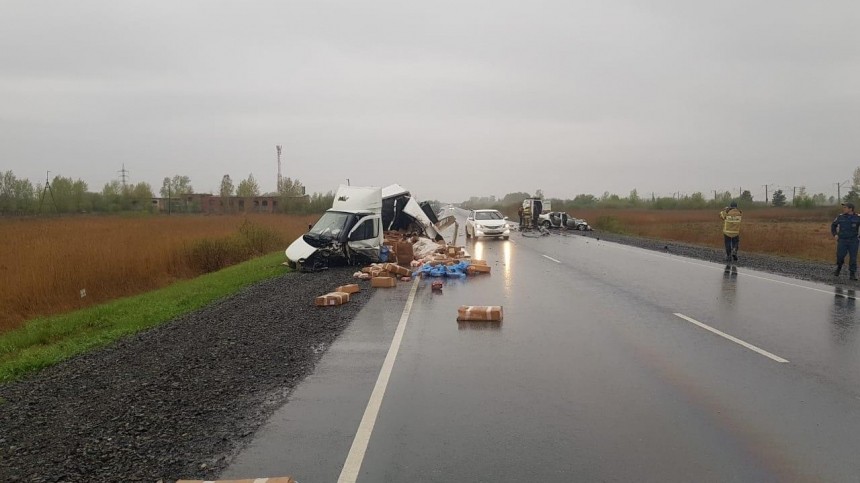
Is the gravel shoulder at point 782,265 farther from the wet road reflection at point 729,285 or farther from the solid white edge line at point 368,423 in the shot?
the solid white edge line at point 368,423

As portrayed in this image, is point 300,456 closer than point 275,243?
Yes

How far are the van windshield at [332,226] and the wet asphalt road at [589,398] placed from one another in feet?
26.0

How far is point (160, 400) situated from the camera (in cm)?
609

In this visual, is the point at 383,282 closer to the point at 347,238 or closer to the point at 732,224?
the point at 347,238

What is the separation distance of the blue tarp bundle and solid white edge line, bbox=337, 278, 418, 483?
7.93m

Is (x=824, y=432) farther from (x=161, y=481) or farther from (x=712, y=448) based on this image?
(x=161, y=481)

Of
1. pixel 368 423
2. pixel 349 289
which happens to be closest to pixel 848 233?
pixel 349 289

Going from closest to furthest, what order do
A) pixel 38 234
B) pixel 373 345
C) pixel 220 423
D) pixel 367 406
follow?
pixel 220 423
pixel 367 406
pixel 373 345
pixel 38 234

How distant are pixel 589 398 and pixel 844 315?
692cm

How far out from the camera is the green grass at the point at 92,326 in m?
8.77

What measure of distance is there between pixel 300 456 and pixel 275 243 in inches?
1021

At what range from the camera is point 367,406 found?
18.7ft

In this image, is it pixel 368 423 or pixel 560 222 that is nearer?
pixel 368 423

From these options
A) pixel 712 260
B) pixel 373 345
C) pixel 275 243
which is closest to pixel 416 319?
pixel 373 345
